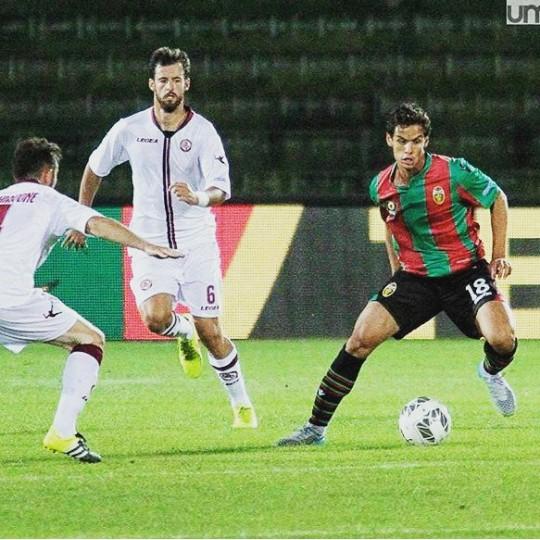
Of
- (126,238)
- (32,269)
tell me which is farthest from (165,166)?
(126,238)

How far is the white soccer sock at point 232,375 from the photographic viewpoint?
7.72 metres

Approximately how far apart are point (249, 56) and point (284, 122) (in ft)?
2.73

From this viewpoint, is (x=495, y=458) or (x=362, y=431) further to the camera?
(x=362, y=431)

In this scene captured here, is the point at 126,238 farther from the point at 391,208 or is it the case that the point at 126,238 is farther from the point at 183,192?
the point at 391,208

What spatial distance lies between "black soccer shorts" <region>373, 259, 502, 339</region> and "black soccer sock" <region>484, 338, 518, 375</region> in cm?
11

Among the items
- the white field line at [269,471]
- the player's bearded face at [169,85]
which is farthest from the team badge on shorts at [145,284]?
the white field line at [269,471]

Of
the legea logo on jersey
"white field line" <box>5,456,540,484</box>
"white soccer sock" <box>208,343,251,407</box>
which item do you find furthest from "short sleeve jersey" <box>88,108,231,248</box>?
the legea logo on jersey

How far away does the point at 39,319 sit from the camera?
652 cm

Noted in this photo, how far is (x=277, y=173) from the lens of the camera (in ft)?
48.6

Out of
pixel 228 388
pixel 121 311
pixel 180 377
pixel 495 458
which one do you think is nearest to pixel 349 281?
pixel 121 311

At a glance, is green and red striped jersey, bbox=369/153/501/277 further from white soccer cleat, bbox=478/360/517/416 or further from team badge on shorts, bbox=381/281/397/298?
white soccer cleat, bbox=478/360/517/416

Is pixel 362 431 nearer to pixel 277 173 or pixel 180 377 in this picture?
pixel 180 377

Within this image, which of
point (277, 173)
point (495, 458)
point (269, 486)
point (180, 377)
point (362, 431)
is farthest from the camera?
point (277, 173)

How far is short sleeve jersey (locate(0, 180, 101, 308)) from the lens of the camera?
651 cm
